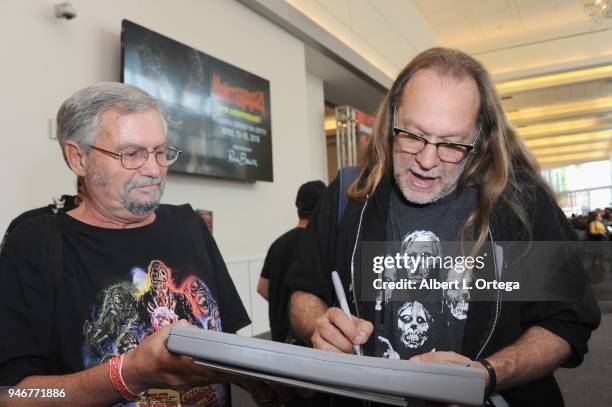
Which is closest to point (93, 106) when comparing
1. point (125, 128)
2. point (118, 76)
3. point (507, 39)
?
point (125, 128)

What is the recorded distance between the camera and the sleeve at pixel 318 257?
137cm

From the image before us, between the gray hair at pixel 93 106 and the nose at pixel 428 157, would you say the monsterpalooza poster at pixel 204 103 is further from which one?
the nose at pixel 428 157

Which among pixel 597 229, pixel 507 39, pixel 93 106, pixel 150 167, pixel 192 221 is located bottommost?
pixel 597 229

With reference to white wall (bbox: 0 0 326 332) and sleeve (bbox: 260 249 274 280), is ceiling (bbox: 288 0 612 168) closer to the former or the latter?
white wall (bbox: 0 0 326 332)

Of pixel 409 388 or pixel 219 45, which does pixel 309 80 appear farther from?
pixel 409 388

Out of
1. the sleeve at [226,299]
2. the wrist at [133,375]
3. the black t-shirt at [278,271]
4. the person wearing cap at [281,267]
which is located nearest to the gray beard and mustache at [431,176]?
the sleeve at [226,299]

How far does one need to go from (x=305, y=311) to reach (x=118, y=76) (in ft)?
9.41

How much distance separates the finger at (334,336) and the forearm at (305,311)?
0.21 m

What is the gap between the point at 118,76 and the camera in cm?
363

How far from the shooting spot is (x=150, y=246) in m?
1.29

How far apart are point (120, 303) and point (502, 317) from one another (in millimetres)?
843

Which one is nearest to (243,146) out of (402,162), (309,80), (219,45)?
(219,45)

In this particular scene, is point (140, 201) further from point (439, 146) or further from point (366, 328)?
point (439, 146)

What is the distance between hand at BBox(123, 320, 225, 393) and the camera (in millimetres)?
851
